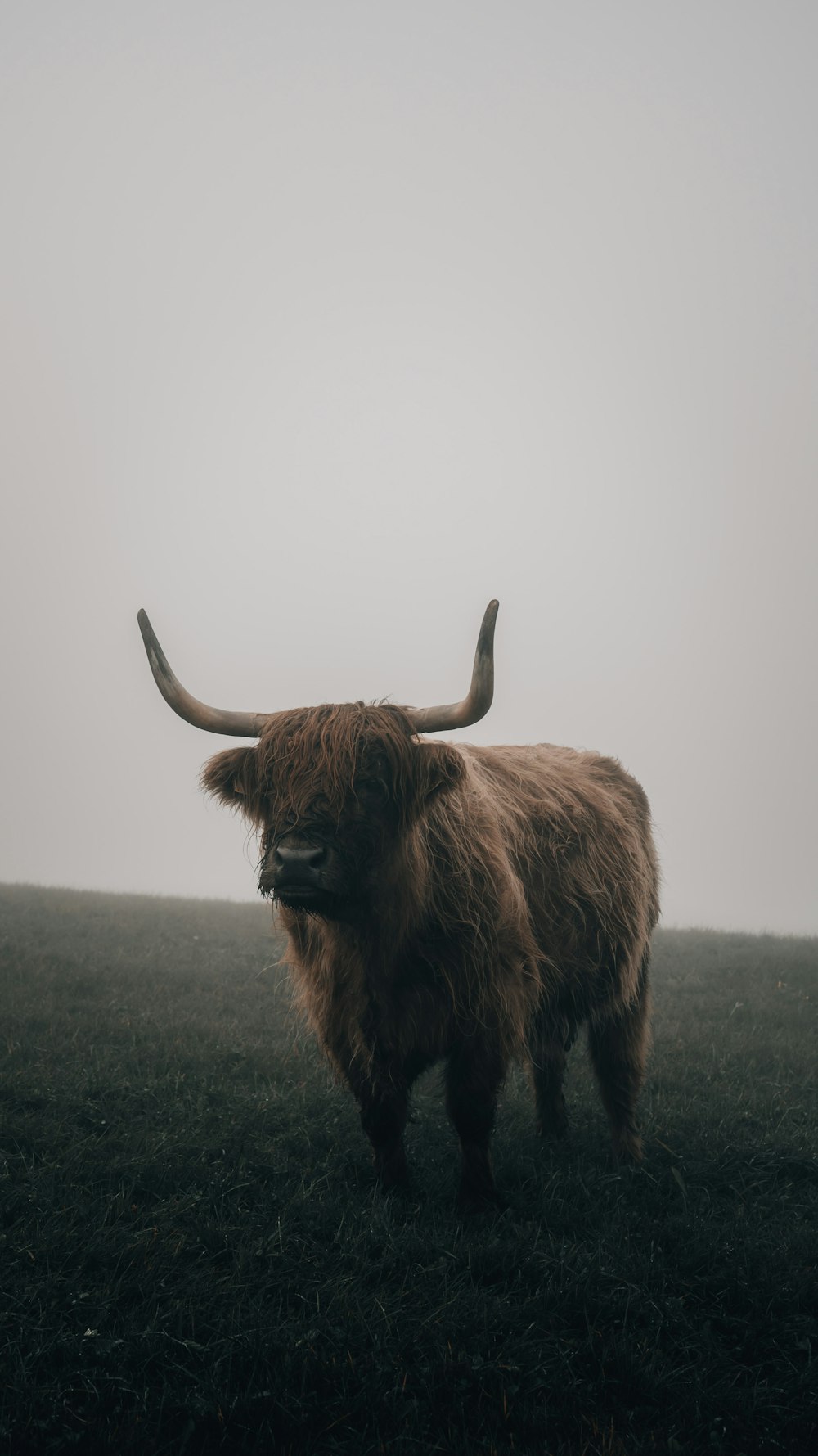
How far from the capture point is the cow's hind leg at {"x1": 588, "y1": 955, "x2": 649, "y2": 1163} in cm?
486

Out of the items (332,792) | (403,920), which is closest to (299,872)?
(332,792)

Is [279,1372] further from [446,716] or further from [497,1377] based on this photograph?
[446,716]

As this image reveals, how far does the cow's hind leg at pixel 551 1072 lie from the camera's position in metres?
4.83

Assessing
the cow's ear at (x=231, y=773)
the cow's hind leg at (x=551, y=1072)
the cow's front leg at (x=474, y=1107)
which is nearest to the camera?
the cow's front leg at (x=474, y=1107)

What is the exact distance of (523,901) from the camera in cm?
435

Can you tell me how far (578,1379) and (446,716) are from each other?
2.50 meters

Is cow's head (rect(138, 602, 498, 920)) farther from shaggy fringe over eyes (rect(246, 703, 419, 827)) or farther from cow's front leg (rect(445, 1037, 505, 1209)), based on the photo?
cow's front leg (rect(445, 1037, 505, 1209))

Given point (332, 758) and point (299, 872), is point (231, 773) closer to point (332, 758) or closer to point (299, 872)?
point (332, 758)

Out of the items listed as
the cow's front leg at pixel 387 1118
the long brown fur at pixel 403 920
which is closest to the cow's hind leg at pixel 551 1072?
the long brown fur at pixel 403 920

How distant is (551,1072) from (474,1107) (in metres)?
1.30

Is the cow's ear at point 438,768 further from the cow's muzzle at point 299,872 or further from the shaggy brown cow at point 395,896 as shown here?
the cow's muzzle at point 299,872

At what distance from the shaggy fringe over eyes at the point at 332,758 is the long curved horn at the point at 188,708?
0.21 metres

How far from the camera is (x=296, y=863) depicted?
335cm

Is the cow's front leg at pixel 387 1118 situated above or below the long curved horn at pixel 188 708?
below
